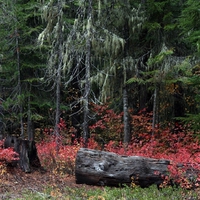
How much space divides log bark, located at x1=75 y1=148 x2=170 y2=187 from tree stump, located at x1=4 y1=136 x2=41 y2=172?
241 cm

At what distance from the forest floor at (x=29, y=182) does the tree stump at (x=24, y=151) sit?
31 cm

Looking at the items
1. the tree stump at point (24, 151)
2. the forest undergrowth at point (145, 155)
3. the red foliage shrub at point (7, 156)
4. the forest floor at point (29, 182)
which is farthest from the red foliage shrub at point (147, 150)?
the red foliage shrub at point (7, 156)

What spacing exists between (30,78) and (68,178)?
353 inches

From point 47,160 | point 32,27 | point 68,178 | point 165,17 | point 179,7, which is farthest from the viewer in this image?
point 32,27

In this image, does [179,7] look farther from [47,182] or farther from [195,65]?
[47,182]

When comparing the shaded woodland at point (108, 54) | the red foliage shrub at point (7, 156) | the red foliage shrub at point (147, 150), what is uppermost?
the shaded woodland at point (108, 54)

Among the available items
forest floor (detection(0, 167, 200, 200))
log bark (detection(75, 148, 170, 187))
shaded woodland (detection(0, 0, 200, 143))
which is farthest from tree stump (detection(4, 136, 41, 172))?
log bark (detection(75, 148, 170, 187))

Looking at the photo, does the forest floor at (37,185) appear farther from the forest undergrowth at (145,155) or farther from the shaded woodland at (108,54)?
the shaded woodland at (108,54)

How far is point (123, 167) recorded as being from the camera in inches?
427

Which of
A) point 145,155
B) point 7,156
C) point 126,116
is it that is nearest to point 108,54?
point 126,116

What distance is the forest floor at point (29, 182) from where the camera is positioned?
9.76m

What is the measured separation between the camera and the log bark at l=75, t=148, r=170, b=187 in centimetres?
1067

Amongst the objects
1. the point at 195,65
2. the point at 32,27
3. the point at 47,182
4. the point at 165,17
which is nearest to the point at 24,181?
the point at 47,182

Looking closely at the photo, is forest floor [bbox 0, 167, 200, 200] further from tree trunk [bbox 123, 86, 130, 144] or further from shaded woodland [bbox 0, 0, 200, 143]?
tree trunk [bbox 123, 86, 130, 144]
